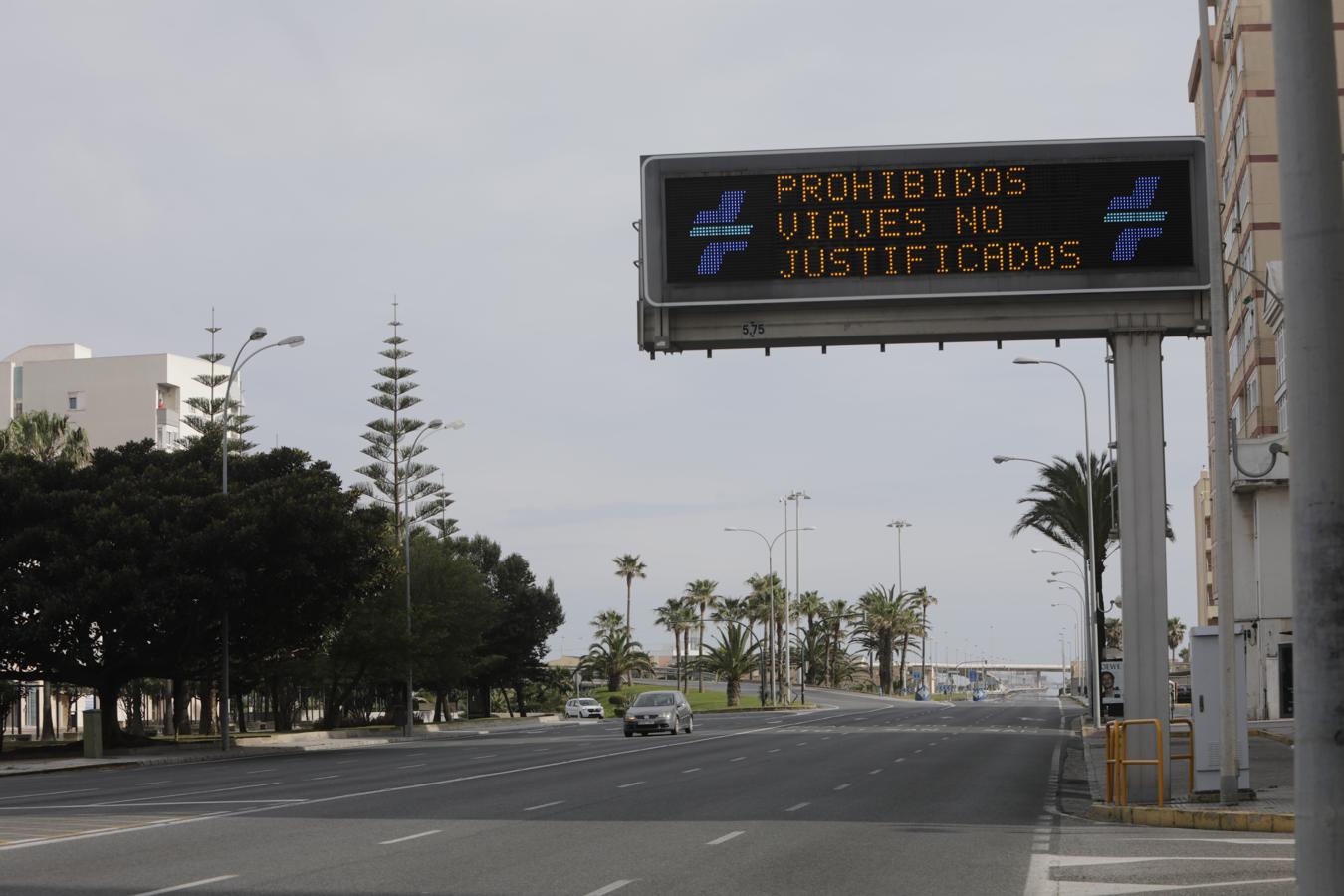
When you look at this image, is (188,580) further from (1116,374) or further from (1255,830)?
(1255,830)

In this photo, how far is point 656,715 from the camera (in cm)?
5188

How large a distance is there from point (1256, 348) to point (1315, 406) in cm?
6020

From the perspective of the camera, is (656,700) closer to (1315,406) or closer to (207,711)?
(207,711)

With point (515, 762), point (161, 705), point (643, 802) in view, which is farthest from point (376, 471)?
point (643, 802)

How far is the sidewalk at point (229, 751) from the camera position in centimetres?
3791

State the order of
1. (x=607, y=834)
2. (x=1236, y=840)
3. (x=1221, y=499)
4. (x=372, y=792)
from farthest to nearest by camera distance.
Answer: (x=372, y=792)
(x=1221, y=499)
(x=607, y=834)
(x=1236, y=840)

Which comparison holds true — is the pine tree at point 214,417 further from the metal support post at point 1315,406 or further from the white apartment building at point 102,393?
the metal support post at point 1315,406

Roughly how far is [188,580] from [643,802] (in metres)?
24.3

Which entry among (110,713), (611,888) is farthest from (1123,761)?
(110,713)

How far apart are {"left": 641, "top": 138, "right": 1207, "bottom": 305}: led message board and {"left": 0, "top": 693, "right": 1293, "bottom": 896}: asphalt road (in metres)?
6.87

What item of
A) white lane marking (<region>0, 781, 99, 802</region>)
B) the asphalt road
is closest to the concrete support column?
the asphalt road

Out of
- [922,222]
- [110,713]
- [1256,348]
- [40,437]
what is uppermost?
[1256,348]

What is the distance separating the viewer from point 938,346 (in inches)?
874

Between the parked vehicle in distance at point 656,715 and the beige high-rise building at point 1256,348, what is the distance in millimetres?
20093
